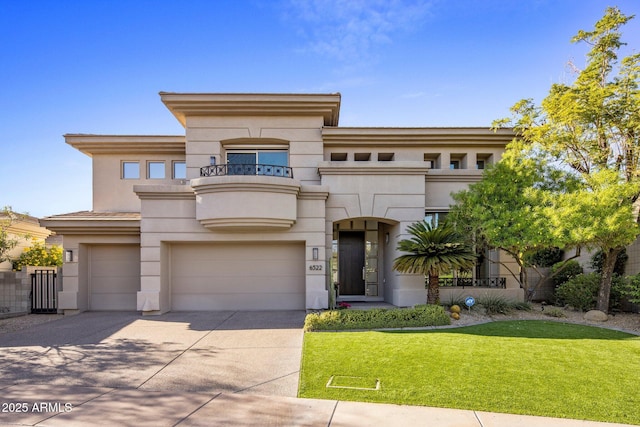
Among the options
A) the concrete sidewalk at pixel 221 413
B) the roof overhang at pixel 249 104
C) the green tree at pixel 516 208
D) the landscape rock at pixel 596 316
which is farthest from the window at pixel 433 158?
the concrete sidewalk at pixel 221 413

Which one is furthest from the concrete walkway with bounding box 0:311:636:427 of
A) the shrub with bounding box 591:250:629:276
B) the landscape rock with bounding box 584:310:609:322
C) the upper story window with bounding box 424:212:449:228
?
the shrub with bounding box 591:250:629:276

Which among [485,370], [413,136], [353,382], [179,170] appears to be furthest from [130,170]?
[485,370]

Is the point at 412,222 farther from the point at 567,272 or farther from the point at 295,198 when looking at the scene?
the point at 567,272

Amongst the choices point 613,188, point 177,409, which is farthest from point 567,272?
point 177,409

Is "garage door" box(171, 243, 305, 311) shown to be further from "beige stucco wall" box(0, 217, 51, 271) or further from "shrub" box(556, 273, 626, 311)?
"shrub" box(556, 273, 626, 311)

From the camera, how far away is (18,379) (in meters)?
6.48

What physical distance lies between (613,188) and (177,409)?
462 inches

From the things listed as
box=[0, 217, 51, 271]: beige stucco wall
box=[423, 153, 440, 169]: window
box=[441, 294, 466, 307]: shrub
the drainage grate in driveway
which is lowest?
the drainage grate in driveway

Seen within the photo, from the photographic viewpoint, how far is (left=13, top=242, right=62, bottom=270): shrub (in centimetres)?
1681

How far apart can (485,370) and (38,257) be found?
1887 centimetres

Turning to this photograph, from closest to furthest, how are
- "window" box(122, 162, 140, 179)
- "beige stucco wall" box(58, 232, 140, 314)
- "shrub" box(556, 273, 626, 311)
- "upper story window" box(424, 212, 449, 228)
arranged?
"shrub" box(556, 273, 626, 311), "beige stucco wall" box(58, 232, 140, 314), "upper story window" box(424, 212, 449, 228), "window" box(122, 162, 140, 179)

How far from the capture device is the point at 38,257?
1711 cm

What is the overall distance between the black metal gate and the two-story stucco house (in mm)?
901

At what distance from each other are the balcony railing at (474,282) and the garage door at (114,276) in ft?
37.5
